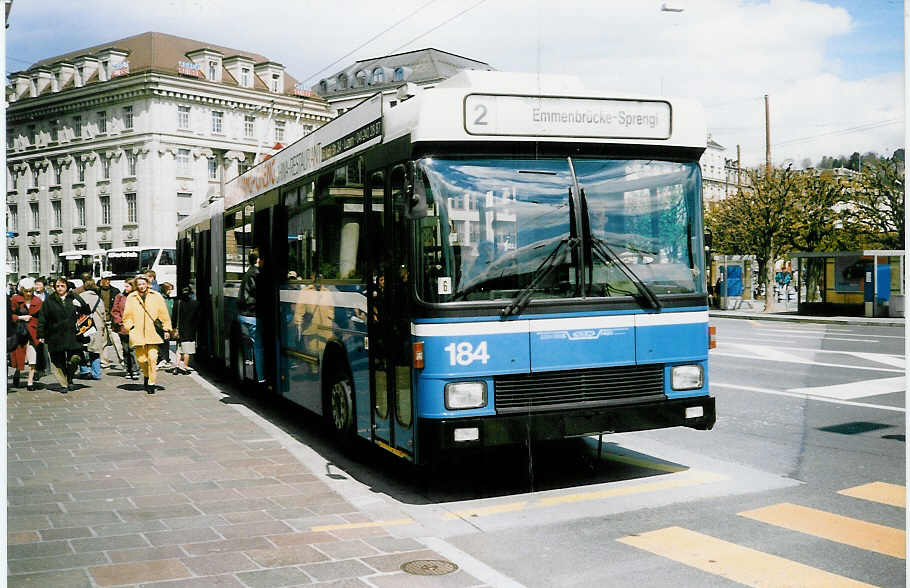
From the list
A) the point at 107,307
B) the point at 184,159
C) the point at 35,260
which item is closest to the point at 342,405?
the point at 35,260

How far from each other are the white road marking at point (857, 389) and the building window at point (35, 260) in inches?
389

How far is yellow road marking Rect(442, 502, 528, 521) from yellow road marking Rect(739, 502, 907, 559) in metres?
1.54

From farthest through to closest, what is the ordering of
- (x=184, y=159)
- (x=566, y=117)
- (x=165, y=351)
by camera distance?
1. (x=184, y=159)
2. (x=165, y=351)
3. (x=566, y=117)

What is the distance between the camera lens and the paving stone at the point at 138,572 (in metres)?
5.14

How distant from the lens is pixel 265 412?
39.0 feet

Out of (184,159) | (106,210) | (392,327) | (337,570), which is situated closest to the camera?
(337,570)

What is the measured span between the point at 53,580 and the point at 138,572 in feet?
1.43

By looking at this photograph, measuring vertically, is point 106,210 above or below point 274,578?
above

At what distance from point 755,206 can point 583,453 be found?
3410cm

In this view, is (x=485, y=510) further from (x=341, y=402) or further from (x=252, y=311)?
(x=252, y=311)

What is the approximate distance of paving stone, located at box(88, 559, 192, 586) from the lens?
514 cm

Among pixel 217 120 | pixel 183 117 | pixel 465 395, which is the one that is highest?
pixel 183 117

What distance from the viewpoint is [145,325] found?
1384cm

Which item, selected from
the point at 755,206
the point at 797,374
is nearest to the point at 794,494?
the point at 797,374
